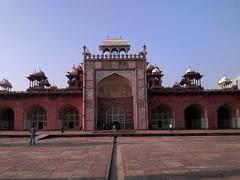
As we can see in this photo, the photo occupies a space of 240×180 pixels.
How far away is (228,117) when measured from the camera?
32.5 meters

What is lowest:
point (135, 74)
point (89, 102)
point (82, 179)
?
point (82, 179)

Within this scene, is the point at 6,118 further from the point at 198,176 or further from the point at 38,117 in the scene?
the point at 198,176

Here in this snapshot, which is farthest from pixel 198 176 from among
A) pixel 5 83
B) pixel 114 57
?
pixel 5 83

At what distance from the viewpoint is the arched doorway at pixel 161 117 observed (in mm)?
30688

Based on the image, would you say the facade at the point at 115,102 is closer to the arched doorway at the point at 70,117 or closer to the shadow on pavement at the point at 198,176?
the arched doorway at the point at 70,117

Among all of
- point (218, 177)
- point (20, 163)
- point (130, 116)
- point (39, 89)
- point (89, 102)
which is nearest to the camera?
point (218, 177)

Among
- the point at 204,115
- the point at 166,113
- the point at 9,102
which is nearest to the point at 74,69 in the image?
the point at 9,102

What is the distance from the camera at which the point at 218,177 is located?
489cm

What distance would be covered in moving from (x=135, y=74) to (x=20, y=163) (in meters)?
21.9

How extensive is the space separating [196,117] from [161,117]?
4.19 m

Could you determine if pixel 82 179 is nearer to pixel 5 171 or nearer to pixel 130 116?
pixel 5 171

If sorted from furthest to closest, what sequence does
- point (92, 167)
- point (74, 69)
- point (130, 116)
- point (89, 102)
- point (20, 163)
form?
point (74, 69)
point (130, 116)
point (89, 102)
point (20, 163)
point (92, 167)

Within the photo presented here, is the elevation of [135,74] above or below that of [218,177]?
above

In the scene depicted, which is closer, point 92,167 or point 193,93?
point 92,167
